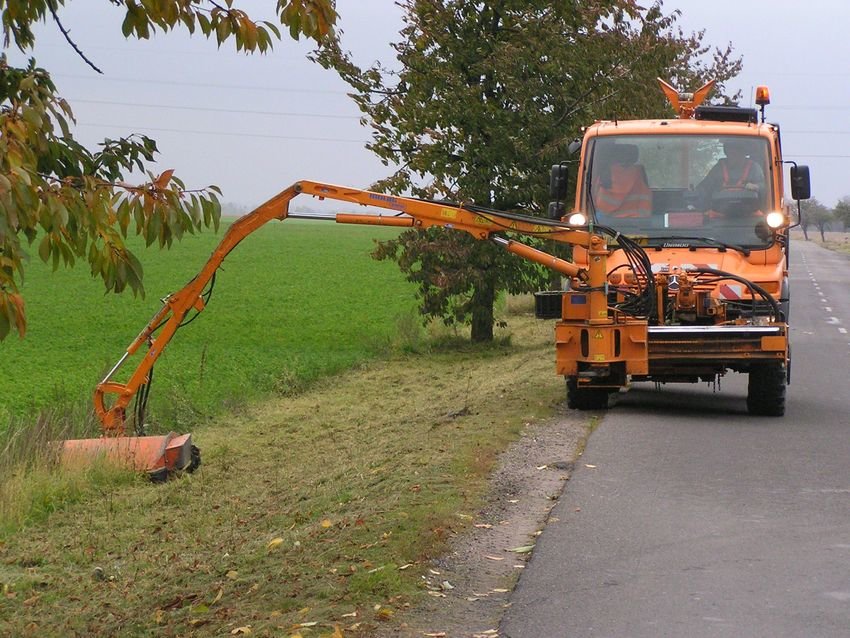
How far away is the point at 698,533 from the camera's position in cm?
843

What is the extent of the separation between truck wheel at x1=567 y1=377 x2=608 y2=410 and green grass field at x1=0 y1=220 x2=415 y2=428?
17.0ft

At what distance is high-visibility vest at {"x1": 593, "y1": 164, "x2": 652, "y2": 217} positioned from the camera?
1460cm

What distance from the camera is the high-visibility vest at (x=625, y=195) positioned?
14602 mm

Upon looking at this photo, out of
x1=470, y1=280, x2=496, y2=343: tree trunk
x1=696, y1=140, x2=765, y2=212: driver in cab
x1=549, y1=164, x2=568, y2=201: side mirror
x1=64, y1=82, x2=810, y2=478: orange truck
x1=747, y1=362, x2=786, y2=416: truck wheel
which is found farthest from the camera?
x1=470, y1=280, x2=496, y2=343: tree trunk

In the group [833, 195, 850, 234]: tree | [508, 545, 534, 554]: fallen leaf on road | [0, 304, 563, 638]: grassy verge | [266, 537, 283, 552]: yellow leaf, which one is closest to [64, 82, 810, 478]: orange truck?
[0, 304, 563, 638]: grassy verge

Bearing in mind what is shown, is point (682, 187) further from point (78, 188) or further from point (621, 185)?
point (78, 188)

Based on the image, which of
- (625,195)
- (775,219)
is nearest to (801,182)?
(775,219)

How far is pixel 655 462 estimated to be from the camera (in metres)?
11.0

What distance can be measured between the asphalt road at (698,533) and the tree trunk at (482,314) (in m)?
9.95

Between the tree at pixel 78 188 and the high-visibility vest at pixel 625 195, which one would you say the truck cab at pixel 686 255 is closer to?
the high-visibility vest at pixel 625 195

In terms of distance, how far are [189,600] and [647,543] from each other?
8.73ft

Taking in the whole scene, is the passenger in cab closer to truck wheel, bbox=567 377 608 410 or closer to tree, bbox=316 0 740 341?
truck wheel, bbox=567 377 608 410

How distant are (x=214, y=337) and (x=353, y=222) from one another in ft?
50.6

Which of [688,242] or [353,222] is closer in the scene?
[353,222]
